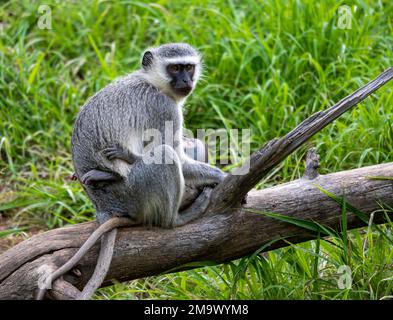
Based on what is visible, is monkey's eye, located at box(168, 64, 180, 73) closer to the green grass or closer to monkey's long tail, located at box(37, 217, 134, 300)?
monkey's long tail, located at box(37, 217, 134, 300)

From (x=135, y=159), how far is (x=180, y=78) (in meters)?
0.74

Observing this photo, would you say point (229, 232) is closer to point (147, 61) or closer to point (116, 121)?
point (116, 121)

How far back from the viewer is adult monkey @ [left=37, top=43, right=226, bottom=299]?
5.04 metres

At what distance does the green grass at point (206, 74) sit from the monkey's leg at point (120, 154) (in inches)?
42.0

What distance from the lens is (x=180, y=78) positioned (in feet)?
18.0

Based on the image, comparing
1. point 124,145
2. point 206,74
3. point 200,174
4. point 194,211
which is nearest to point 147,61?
point 124,145

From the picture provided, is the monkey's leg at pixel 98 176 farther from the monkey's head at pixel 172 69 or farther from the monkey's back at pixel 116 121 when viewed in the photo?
the monkey's head at pixel 172 69

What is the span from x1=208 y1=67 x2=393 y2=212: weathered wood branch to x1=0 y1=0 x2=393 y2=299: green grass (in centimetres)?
121

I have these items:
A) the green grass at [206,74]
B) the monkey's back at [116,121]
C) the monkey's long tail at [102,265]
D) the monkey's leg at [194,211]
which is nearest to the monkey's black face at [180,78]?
the monkey's back at [116,121]

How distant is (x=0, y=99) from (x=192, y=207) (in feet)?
11.2

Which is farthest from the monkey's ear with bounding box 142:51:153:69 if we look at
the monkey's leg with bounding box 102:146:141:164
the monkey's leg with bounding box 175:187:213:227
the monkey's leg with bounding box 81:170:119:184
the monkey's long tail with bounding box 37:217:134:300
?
the monkey's long tail with bounding box 37:217:134:300

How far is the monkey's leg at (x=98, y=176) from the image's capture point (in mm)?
5082

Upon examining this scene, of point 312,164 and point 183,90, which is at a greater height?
point 183,90

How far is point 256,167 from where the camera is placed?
457 cm
